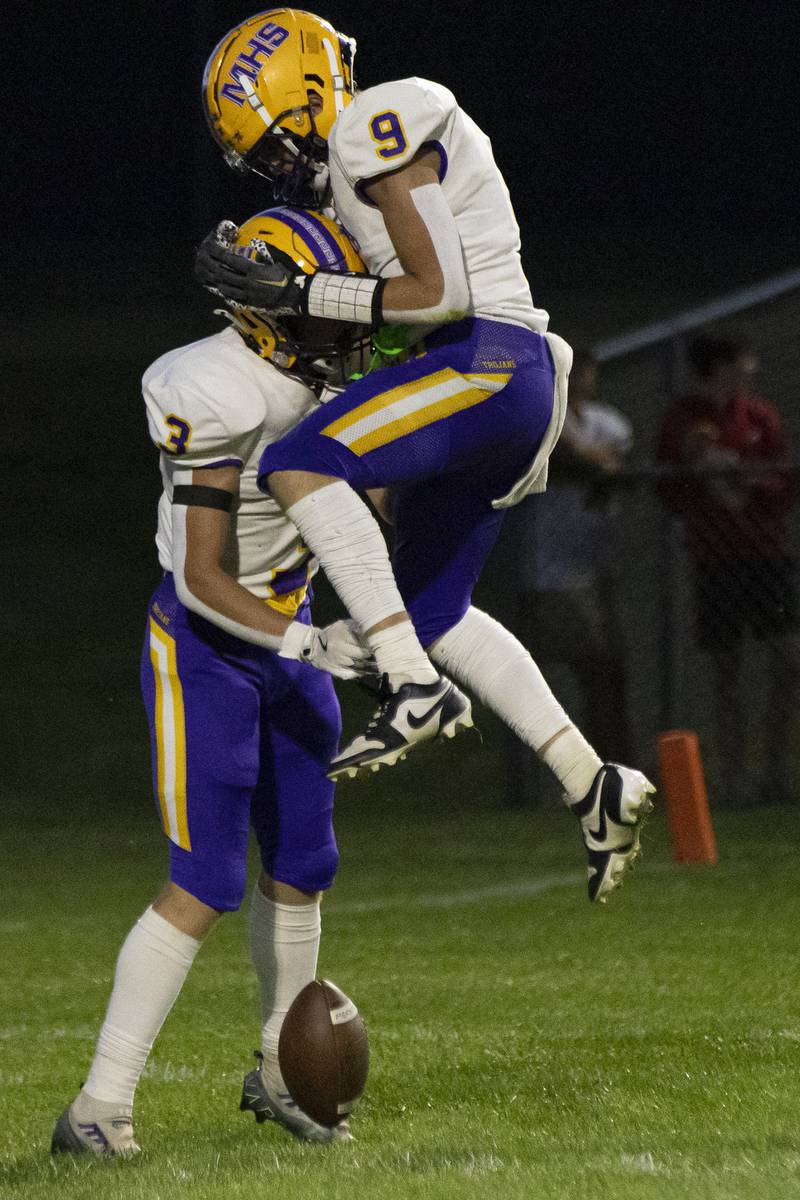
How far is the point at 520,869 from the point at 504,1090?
3.50 m

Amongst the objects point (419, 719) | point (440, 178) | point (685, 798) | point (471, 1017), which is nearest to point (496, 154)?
point (685, 798)

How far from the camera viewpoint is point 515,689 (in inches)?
158

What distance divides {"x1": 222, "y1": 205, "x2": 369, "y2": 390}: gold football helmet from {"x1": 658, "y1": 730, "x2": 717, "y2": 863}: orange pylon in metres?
4.00

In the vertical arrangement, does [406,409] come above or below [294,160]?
below

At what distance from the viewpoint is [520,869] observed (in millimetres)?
7961

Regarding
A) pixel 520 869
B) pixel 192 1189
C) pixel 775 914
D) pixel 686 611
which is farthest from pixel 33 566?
pixel 192 1189

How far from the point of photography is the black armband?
3885mm

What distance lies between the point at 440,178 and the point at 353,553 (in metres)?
0.73

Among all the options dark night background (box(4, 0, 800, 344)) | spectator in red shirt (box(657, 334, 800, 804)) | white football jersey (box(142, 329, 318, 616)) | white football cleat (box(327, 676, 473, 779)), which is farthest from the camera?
dark night background (box(4, 0, 800, 344))

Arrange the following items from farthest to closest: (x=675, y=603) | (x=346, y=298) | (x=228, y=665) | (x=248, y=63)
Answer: (x=675, y=603)
(x=228, y=665)
(x=248, y=63)
(x=346, y=298)

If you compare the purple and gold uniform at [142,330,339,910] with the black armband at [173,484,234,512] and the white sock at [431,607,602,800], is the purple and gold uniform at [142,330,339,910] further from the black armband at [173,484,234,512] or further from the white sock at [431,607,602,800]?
the white sock at [431,607,602,800]

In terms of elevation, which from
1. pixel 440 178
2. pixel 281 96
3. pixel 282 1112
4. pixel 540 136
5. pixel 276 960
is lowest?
pixel 540 136

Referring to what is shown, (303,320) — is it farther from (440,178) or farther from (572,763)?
(572,763)

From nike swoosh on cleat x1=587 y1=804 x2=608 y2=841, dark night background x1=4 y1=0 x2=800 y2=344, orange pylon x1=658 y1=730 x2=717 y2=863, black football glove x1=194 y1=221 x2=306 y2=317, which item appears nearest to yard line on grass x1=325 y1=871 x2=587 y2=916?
orange pylon x1=658 y1=730 x2=717 y2=863
